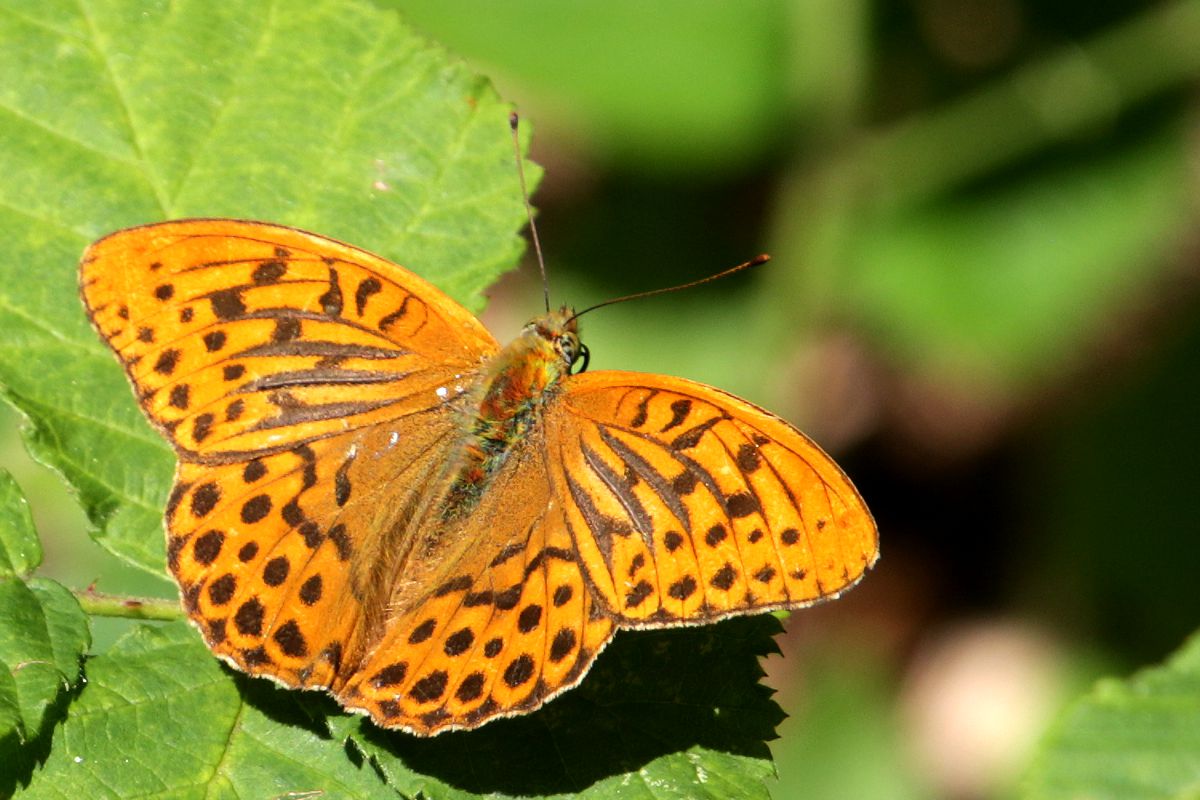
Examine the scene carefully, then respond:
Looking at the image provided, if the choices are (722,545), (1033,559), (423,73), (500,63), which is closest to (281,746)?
(722,545)

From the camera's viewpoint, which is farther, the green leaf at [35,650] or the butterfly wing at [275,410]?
the butterfly wing at [275,410]

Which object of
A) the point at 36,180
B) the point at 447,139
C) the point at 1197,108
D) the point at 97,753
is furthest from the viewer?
the point at 1197,108

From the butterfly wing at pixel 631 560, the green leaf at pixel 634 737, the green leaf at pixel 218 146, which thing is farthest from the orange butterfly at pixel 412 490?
the green leaf at pixel 218 146

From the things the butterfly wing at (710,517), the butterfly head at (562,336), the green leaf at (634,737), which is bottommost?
the green leaf at (634,737)

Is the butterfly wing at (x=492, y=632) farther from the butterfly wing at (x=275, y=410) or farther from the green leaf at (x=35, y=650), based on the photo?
the green leaf at (x=35, y=650)

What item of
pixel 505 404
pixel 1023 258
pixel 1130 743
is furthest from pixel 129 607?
pixel 1023 258

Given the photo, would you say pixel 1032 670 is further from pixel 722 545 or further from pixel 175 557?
pixel 175 557

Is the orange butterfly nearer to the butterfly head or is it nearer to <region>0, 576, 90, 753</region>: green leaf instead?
the butterfly head
